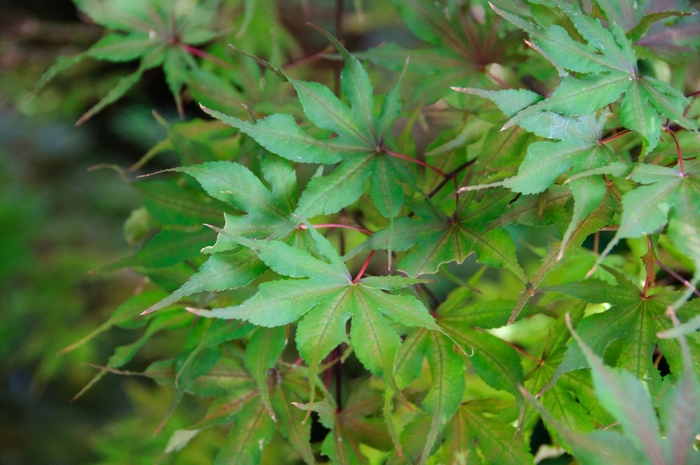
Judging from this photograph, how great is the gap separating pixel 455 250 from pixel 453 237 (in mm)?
18

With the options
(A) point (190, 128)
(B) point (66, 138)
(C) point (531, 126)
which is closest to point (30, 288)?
(B) point (66, 138)

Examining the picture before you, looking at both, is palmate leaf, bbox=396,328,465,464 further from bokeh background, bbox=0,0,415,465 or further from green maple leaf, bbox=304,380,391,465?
bokeh background, bbox=0,0,415,465

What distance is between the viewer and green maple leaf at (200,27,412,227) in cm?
56

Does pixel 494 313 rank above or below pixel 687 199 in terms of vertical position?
below

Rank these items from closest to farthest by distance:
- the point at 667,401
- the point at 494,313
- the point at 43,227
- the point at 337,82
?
the point at 667,401 < the point at 494,313 < the point at 337,82 < the point at 43,227

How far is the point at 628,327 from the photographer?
0.52 meters

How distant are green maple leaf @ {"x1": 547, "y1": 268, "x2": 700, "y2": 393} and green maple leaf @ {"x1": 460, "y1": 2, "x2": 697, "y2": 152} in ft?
0.47

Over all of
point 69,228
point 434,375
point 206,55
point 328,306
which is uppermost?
point 206,55

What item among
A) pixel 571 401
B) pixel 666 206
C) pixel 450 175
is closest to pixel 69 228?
pixel 450 175

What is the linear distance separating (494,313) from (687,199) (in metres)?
0.23

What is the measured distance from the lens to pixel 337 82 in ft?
3.14

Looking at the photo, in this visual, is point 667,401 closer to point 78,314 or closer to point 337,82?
point 337,82

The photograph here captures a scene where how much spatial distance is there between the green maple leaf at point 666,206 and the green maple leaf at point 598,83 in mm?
35

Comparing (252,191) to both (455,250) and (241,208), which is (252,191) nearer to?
(241,208)
